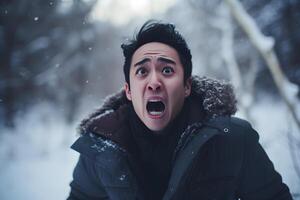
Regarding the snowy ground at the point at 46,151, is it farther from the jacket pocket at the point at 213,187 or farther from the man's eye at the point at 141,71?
the man's eye at the point at 141,71

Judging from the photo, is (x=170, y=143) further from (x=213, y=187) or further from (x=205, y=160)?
(x=213, y=187)

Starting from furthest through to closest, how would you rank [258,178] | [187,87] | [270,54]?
[270,54]
[187,87]
[258,178]

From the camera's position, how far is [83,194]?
189cm

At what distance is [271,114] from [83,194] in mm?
6889

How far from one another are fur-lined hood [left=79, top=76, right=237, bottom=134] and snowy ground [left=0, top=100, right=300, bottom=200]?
3469 millimetres

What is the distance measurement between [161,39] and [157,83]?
0.26 metres

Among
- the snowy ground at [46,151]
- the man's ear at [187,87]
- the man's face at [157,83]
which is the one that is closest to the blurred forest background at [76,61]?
the snowy ground at [46,151]

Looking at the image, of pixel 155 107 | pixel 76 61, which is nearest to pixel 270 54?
pixel 155 107

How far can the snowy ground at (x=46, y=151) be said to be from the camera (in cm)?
597

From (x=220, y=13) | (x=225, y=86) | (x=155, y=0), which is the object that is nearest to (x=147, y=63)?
(x=225, y=86)

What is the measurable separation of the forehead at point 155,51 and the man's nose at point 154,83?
112 millimetres

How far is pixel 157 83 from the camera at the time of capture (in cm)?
168

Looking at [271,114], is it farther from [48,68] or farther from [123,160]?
[123,160]

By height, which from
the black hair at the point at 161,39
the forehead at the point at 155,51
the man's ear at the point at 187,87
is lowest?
the man's ear at the point at 187,87
